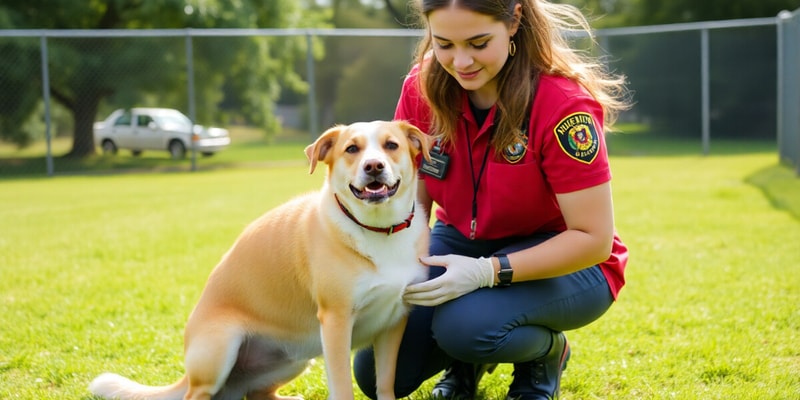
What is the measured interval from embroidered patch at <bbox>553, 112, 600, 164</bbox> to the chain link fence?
10337mm

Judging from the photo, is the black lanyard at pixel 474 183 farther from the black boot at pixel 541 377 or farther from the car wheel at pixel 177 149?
the car wheel at pixel 177 149

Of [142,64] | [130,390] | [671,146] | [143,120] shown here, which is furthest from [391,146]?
[143,120]

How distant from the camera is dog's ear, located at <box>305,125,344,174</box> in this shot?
9.02 ft

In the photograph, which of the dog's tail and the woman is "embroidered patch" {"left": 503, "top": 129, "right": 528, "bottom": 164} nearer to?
the woman

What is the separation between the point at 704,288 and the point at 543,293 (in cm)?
197

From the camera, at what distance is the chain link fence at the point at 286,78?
1362 cm

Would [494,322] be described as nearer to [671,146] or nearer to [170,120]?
[671,146]

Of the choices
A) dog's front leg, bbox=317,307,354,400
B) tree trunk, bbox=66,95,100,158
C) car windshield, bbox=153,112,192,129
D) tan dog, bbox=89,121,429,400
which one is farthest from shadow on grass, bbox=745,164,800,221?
tree trunk, bbox=66,95,100,158

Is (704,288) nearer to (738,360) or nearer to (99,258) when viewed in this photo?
(738,360)

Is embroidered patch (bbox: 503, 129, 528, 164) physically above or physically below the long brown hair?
below

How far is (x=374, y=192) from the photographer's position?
2.58 m

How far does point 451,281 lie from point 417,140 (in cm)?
51

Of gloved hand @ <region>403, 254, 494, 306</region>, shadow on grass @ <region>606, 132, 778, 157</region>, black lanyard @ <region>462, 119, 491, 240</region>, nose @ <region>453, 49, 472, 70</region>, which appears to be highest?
nose @ <region>453, 49, 472, 70</region>

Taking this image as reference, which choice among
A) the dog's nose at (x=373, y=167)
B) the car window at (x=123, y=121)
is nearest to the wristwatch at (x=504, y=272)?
the dog's nose at (x=373, y=167)
